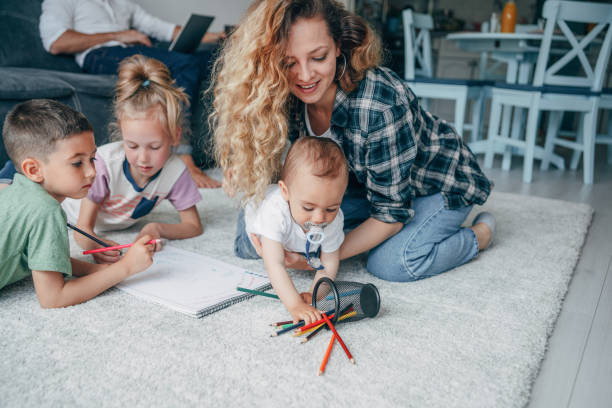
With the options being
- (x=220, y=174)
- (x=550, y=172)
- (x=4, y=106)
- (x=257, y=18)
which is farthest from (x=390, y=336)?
(x=550, y=172)

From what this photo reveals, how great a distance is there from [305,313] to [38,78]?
1.46 m

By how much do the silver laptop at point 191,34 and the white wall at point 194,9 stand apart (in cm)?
51

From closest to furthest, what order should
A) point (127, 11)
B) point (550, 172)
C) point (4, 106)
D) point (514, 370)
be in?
point (514, 370) < point (4, 106) < point (127, 11) < point (550, 172)

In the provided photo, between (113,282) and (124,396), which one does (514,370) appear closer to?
(124,396)

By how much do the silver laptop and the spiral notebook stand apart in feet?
4.45

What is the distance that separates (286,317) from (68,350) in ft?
1.33

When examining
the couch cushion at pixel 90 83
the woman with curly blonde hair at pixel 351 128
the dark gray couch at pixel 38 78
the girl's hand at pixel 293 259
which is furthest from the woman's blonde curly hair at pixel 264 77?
the couch cushion at pixel 90 83

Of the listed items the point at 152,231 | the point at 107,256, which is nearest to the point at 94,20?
the point at 152,231

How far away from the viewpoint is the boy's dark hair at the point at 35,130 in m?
0.93

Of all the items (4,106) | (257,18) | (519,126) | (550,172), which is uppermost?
(257,18)

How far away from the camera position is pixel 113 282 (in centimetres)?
102

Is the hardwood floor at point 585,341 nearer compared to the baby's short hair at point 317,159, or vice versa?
the hardwood floor at point 585,341

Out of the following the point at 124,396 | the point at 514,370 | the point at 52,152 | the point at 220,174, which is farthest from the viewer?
the point at 220,174

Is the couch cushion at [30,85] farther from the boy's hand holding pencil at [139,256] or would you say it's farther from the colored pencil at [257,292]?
the colored pencil at [257,292]
